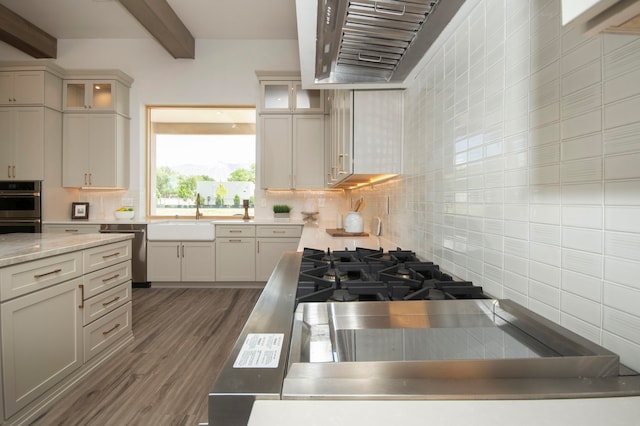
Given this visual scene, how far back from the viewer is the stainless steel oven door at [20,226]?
3707 mm

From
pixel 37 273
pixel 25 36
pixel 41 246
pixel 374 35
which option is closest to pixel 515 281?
pixel 374 35

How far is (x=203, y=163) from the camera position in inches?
181

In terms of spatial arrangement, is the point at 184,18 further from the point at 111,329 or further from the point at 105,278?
the point at 111,329

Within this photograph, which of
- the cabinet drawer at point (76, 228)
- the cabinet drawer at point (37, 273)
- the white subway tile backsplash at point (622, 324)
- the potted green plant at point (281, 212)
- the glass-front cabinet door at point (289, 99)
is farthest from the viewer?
the potted green plant at point (281, 212)

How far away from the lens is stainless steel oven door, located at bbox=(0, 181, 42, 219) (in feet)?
12.2

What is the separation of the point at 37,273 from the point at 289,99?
324 cm

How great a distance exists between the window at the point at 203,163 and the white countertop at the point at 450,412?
14.1ft

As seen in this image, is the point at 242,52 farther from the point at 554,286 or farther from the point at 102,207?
the point at 554,286

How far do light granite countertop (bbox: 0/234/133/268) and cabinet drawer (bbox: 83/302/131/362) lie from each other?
0.52 meters

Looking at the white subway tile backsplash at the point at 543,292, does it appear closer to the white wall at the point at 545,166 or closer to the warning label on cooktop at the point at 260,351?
the white wall at the point at 545,166

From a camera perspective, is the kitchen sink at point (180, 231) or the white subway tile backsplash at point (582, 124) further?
the kitchen sink at point (180, 231)

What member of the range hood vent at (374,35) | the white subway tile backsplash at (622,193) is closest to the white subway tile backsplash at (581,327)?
the white subway tile backsplash at (622,193)

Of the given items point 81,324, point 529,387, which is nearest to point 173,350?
point 81,324

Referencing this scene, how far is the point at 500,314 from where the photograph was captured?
78 centimetres
